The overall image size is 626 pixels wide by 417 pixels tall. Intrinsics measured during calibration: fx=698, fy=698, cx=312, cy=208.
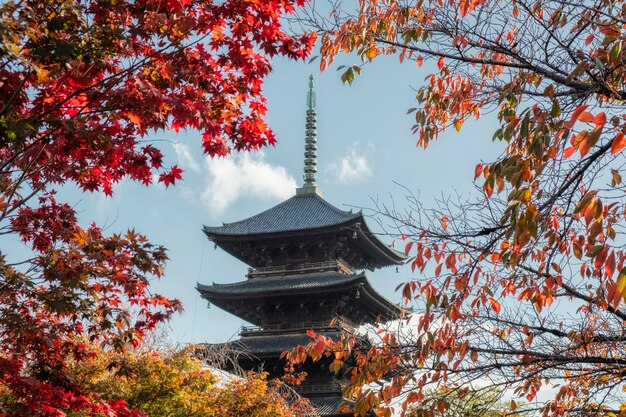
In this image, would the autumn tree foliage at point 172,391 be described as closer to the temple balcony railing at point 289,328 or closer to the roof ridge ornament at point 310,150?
the temple balcony railing at point 289,328

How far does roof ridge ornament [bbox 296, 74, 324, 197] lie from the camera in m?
30.1

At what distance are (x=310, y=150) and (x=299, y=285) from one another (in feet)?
30.6

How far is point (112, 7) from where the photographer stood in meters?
5.65

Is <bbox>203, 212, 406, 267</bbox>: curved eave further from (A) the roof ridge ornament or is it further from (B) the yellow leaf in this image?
(B) the yellow leaf

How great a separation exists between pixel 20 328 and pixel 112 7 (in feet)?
10.7

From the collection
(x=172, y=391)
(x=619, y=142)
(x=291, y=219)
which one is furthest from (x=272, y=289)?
(x=619, y=142)

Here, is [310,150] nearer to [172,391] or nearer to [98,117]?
[172,391]

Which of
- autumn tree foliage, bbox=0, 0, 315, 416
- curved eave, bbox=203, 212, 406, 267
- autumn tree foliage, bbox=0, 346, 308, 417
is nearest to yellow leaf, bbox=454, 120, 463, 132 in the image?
autumn tree foliage, bbox=0, 0, 315, 416

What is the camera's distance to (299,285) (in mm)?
24453

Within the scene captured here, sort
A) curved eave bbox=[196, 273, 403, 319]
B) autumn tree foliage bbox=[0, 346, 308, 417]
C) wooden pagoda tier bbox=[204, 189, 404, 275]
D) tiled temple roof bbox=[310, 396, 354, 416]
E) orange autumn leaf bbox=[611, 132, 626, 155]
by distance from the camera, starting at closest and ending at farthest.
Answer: orange autumn leaf bbox=[611, 132, 626, 155]
autumn tree foliage bbox=[0, 346, 308, 417]
tiled temple roof bbox=[310, 396, 354, 416]
curved eave bbox=[196, 273, 403, 319]
wooden pagoda tier bbox=[204, 189, 404, 275]

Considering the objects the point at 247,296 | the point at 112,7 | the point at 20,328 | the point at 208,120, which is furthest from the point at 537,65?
the point at 247,296

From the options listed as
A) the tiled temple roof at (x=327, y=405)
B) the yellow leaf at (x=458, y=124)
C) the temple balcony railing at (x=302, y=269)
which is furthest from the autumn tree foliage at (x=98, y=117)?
the temple balcony railing at (x=302, y=269)

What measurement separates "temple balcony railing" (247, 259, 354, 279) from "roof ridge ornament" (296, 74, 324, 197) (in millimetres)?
4467

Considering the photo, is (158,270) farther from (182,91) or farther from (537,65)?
(537,65)
